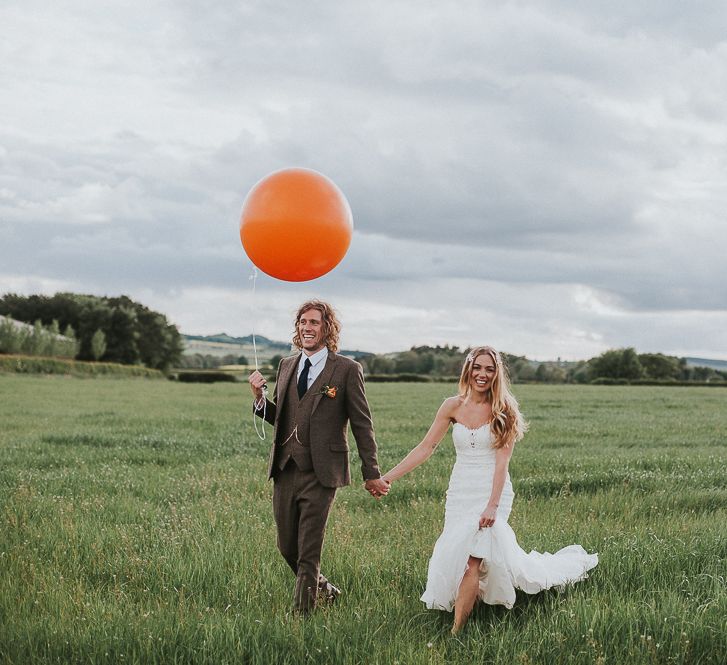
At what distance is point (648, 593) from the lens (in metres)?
6.31

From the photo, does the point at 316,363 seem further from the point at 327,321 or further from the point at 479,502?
the point at 479,502

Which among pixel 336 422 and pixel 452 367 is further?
pixel 452 367

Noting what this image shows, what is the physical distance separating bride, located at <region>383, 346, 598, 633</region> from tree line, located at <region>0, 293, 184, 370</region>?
91554 mm

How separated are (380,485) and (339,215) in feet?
8.02

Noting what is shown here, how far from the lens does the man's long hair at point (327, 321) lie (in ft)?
20.3

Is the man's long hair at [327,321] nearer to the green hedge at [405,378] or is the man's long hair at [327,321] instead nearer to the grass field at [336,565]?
the grass field at [336,565]

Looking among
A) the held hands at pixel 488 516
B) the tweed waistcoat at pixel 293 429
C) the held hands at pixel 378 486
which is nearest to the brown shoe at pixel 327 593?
the held hands at pixel 378 486

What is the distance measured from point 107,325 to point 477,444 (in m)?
96.8

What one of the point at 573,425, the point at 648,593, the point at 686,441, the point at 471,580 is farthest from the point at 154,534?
the point at 573,425

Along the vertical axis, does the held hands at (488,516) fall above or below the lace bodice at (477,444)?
below

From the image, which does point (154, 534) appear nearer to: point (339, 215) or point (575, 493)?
point (339, 215)

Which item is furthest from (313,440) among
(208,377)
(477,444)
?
(208,377)

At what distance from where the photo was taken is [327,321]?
6219 millimetres

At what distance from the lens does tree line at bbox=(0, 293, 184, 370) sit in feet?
315
